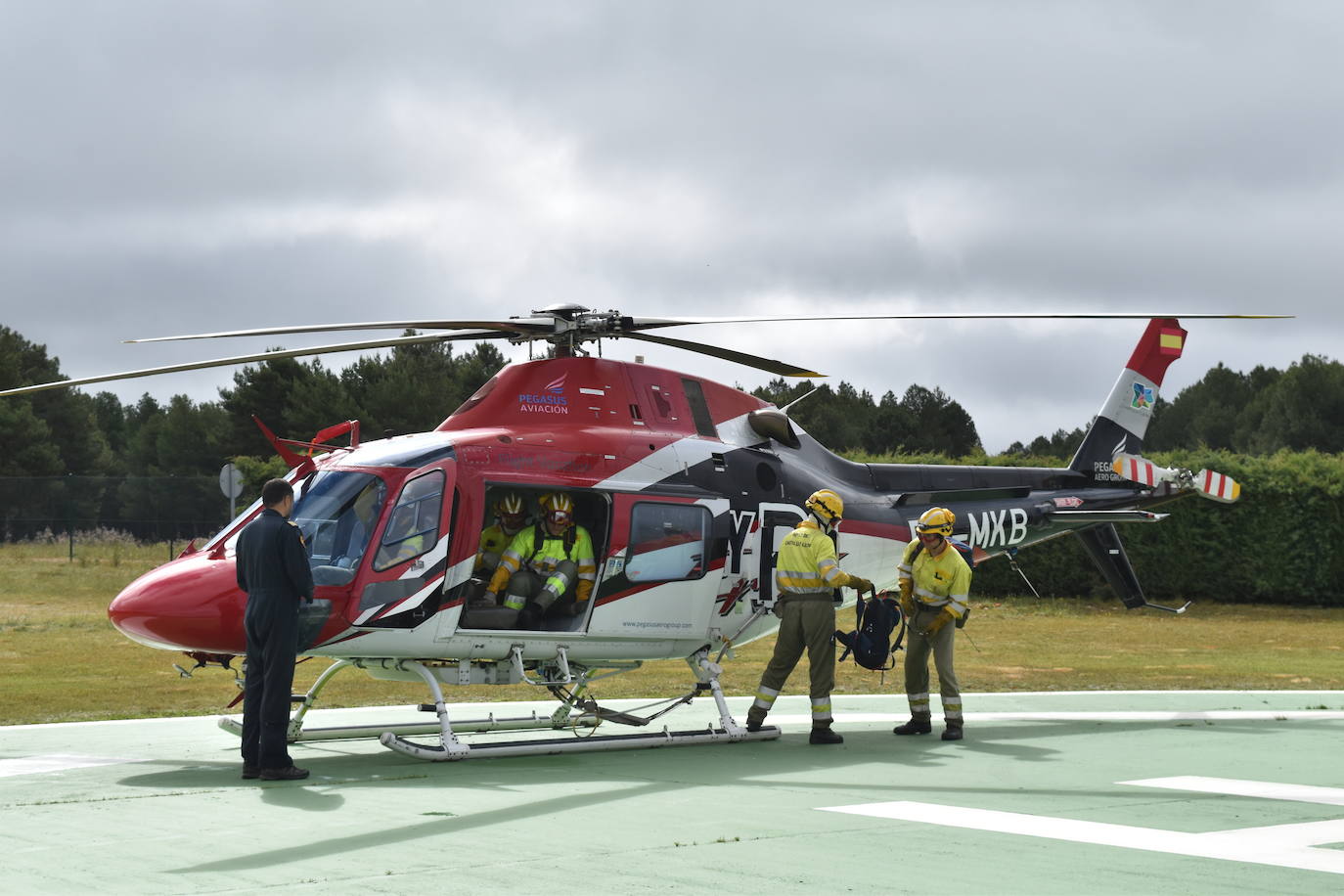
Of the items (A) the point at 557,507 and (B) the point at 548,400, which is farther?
(B) the point at 548,400

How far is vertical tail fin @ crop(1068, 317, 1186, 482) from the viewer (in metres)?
15.0

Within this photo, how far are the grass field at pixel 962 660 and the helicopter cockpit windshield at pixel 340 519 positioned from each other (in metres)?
5.23

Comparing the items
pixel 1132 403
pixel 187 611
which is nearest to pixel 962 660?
pixel 1132 403

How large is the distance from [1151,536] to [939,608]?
68.2 feet

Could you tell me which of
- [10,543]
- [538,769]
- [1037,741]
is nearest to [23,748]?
[538,769]

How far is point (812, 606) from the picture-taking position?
11289 mm

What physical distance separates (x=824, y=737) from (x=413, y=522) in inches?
148

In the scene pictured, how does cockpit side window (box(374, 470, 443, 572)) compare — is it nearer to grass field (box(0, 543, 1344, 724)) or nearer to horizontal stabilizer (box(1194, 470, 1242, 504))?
grass field (box(0, 543, 1344, 724))

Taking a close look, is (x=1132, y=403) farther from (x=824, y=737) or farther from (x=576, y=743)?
(x=576, y=743)

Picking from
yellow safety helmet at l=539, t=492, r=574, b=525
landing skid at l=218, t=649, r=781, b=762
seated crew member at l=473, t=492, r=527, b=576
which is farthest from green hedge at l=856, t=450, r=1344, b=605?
seated crew member at l=473, t=492, r=527, b=576

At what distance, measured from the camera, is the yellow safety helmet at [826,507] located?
11367 mm

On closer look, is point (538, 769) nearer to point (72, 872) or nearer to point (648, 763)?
point (648, 763)

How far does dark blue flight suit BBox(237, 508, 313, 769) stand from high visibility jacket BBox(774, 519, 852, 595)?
13.0ft

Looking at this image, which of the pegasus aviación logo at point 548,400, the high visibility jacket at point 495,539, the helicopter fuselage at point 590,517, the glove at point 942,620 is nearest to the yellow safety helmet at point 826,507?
the helicopter fuselage at point 590,517
